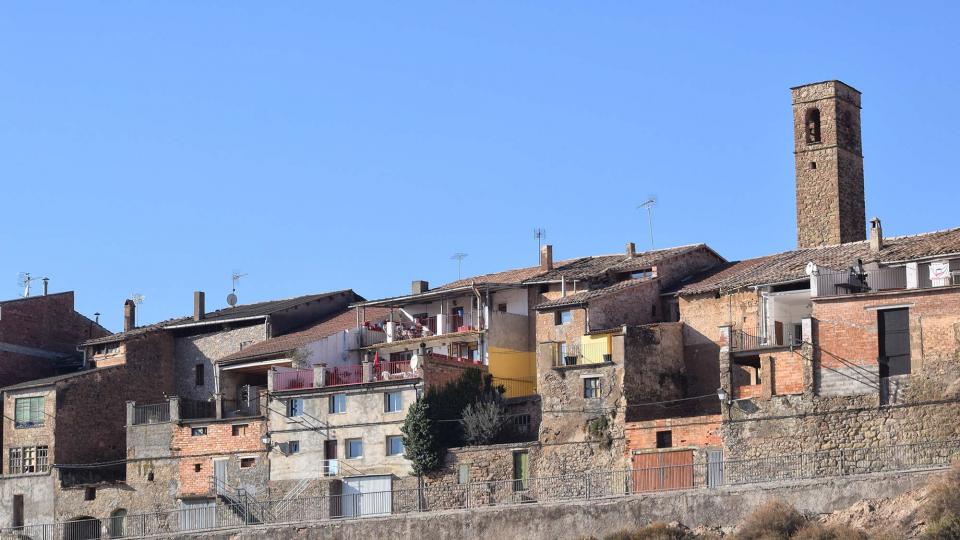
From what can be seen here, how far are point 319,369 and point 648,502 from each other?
1816 centimetres

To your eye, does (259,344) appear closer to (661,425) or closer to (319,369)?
(319,369)

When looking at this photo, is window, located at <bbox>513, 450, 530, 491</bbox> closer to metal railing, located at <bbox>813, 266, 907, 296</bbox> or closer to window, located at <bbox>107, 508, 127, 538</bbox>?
metal railing, located at <bbox>813, 266, 907, 296</bbox>

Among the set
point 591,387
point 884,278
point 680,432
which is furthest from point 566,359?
point 884,278

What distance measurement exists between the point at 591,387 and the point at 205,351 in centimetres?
2211

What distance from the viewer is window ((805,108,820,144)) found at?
258 feet

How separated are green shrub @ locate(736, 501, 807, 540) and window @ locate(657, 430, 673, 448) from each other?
327 inches

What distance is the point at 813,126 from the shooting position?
78.8 meters

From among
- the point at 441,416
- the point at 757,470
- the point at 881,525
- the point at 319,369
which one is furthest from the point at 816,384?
the point at 319,369

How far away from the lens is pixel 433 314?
7388 centimetres

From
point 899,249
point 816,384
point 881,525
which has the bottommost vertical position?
point 881,525

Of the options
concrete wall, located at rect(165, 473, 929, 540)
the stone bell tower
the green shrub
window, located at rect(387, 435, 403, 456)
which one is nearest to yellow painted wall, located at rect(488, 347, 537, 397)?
window, located at rect(387, 435, 403, 456)

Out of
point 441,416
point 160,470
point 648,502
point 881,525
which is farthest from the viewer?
point 160,470

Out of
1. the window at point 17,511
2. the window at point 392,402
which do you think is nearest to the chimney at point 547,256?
the window at point 392,402

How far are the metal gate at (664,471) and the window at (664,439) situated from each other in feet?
1.19
